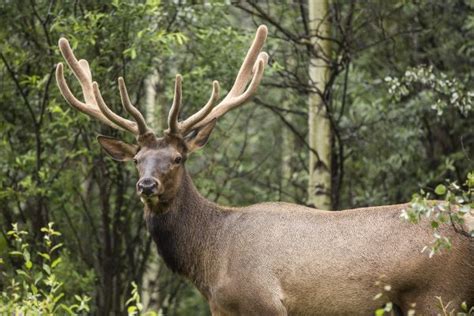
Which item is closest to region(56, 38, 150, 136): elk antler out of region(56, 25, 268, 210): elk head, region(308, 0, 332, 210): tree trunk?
region(56, 25, 268, 210): elk head

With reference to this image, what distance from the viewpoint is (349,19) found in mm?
13648

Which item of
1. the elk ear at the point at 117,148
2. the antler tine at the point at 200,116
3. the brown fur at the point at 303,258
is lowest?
the brown fur at the point at 303,258

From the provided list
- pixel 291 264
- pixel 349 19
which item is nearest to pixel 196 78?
pixel 349 19

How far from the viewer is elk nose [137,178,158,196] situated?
29.3 feet

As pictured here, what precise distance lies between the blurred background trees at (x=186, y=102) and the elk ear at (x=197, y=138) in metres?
2.10

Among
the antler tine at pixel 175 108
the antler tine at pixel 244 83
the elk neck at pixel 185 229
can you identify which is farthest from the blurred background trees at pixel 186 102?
the elk neck at pixel 185 229

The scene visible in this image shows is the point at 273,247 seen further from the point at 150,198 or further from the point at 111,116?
the point at 111,116

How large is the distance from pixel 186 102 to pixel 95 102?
3554 millimetres

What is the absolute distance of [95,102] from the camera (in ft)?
33.9

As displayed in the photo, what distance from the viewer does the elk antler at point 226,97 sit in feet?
31.0

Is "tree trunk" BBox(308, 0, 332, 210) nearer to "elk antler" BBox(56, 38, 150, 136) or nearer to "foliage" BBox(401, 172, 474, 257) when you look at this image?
"elk antler" BBox(56, 38, 150, 136)

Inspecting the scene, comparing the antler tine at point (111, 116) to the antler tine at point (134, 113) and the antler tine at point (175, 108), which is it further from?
the antler tine at point (175, 108)

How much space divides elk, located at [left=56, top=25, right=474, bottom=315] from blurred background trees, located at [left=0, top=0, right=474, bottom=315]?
2.39m

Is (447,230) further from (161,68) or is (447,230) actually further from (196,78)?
(161,68)
